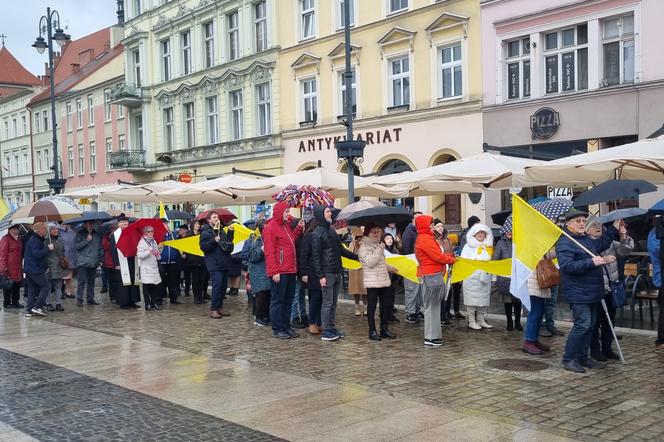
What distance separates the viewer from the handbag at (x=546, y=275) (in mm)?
9125

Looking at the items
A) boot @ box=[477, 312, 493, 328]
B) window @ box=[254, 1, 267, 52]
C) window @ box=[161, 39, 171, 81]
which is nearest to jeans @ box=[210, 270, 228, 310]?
boot @ box=[477, 312, 493, 328]

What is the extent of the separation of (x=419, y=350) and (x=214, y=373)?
9.06 feet

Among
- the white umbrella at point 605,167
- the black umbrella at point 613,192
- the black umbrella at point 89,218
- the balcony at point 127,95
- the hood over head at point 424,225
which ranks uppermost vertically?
the balcony at point 127,95

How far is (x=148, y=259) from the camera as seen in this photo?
15.0 m

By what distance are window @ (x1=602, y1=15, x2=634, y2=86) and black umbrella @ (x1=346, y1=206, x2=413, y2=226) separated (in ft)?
39.5

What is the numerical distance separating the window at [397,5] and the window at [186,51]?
1432 cm

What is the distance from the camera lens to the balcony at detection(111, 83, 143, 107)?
42000mm

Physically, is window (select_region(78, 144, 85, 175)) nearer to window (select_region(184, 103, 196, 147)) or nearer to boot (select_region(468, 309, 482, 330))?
window (select_region(184, 103, 196, 147))

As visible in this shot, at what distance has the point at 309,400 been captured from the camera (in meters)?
7.51

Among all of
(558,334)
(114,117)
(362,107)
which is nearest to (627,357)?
(558,334)

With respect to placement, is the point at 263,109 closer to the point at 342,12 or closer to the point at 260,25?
the point at 260,25

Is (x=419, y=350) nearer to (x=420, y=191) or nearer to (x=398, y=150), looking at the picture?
(x=420, y=191)

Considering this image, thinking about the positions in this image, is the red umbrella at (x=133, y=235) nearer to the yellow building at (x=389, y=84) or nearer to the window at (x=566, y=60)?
the yellow building at (x=389, y=84)

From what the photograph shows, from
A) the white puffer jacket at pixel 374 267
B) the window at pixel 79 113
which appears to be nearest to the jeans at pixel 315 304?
the white puffer jacket at pixel 374 267
